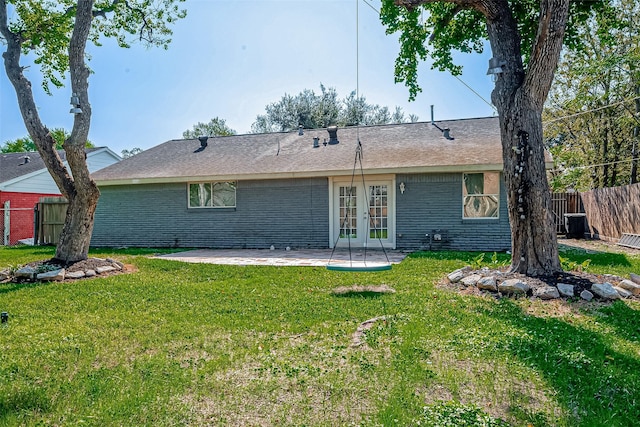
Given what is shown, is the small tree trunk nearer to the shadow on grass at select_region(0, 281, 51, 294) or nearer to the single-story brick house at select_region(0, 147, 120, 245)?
Answer: the shadow on grass at select_region(0, 281, 51, 294)

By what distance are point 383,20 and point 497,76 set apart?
300 cm

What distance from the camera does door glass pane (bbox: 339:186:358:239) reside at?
11.8m

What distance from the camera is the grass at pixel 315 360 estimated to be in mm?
2580

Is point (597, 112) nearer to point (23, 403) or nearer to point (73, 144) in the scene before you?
point (73, 144)

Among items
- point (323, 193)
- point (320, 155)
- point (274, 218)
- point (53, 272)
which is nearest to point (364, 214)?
point (323, 193)

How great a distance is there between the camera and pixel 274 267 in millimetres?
8312

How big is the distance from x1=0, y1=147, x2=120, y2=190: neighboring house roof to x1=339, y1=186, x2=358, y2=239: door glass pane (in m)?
14.8

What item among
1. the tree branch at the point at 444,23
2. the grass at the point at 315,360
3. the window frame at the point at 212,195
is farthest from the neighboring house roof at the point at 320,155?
the grass at the point at 315,360

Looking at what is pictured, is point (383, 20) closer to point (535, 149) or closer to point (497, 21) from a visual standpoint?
point (497, 21)

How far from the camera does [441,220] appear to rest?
10953 mm

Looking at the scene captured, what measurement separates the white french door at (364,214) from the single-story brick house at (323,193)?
0.09ft

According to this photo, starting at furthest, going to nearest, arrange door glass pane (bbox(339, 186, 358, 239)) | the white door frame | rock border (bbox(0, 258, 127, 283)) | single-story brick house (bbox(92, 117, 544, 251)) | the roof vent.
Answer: the roof vent
door glass pane (bbox(339, 186, 358, 239))
the white door frame
single-story brick house (bbox(92, 117, 544, 251))
rock border (bbox(0, 258, 127, 283))

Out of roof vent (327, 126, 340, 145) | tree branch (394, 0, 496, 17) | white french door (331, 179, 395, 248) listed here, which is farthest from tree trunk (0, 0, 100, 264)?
roof vent (327, 126, 340, 145)

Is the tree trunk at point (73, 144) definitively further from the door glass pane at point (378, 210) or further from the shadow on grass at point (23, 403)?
the door glass pane at point (378, 210)
